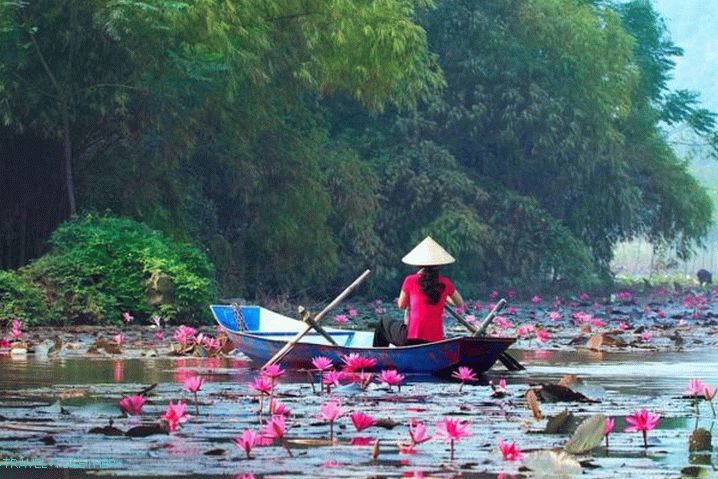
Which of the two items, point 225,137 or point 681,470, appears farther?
point 225,137

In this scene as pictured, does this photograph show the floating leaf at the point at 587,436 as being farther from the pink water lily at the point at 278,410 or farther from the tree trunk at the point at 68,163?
the tree trunk at the point at 68,163

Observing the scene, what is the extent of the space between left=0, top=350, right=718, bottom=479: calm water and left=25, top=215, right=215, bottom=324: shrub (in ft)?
25.7

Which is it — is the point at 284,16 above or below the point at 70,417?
above

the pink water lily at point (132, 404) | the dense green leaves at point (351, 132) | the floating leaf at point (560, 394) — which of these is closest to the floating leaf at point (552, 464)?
the pink water lily at point (132, 404)

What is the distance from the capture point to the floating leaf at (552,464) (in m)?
7.62

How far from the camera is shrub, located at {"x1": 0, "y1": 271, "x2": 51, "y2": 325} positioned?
23109mm

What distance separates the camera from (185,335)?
17828 mm

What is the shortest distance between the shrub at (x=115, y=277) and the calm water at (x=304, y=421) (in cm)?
782

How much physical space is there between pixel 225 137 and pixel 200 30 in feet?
11.7

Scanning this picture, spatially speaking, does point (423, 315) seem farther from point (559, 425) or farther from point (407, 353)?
point (559, 425)

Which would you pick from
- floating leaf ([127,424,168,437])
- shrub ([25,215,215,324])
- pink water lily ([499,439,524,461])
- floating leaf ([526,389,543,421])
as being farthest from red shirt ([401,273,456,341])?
shrub ([25,215,215,324])

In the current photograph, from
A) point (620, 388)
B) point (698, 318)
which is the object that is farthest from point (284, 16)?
point (620, 388)

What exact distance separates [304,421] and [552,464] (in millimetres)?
2712

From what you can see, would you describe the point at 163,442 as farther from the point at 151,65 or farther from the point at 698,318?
the point at 698,318
